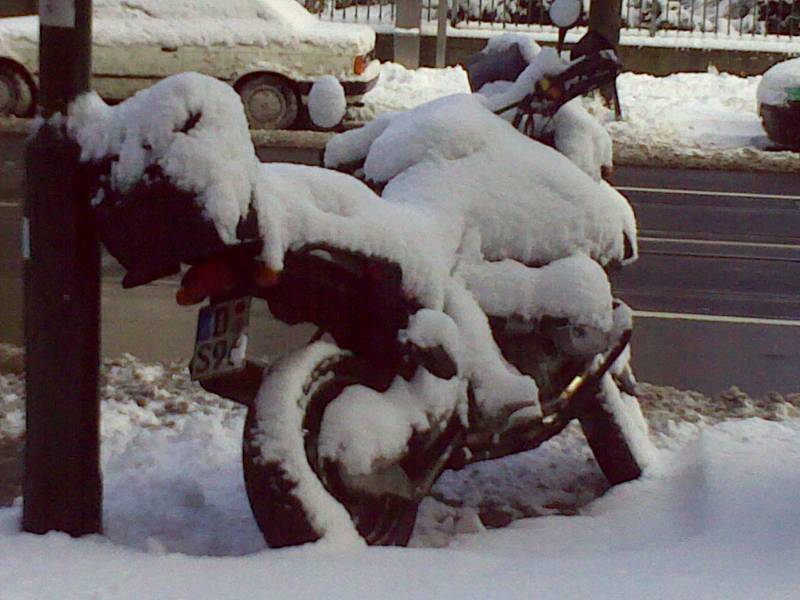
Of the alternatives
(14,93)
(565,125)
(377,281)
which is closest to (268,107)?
(14,93)

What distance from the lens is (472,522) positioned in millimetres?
4426

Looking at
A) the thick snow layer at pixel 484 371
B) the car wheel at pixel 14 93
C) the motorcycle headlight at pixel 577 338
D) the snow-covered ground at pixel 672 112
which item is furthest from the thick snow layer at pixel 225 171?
the car wheel at pixel 14 93

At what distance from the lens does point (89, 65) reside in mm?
3660

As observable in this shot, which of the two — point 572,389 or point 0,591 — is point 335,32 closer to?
point 572,389

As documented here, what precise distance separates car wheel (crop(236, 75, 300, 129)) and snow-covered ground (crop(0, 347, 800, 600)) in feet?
33.9

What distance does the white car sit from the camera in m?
16.6

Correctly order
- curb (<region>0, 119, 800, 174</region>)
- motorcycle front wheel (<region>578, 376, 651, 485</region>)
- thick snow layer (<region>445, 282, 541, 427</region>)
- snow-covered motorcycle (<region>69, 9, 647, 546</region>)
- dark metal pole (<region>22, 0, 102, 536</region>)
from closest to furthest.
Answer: snow-covered motorcycle (<region>69, 9, 647, 546</region>) < dark metal pole (<region>22, 0, 102, 536</region>) < thick snow layer (<region>445, 282, 541, 427</region>) < motorcycle front wheel (<region>578, 376, 651, 485</region>) < curb (<region>0, 119, 800, 174</region>)

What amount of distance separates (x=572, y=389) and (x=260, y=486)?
4.69 ft

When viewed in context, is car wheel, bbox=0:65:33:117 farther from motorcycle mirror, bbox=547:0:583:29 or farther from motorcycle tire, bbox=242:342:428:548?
motorcycle tire, bbox=242:342:428:548

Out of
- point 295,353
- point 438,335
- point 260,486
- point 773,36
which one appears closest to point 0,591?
point 260,486

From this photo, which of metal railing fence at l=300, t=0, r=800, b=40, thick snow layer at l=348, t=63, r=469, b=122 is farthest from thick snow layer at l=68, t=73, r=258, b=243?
metal railing fence at l=300, t=0, r=800, b=40

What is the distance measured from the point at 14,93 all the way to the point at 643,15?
1215 cm

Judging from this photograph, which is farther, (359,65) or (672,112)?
(672,112)

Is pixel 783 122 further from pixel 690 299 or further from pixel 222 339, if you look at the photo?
pixel 222 339
